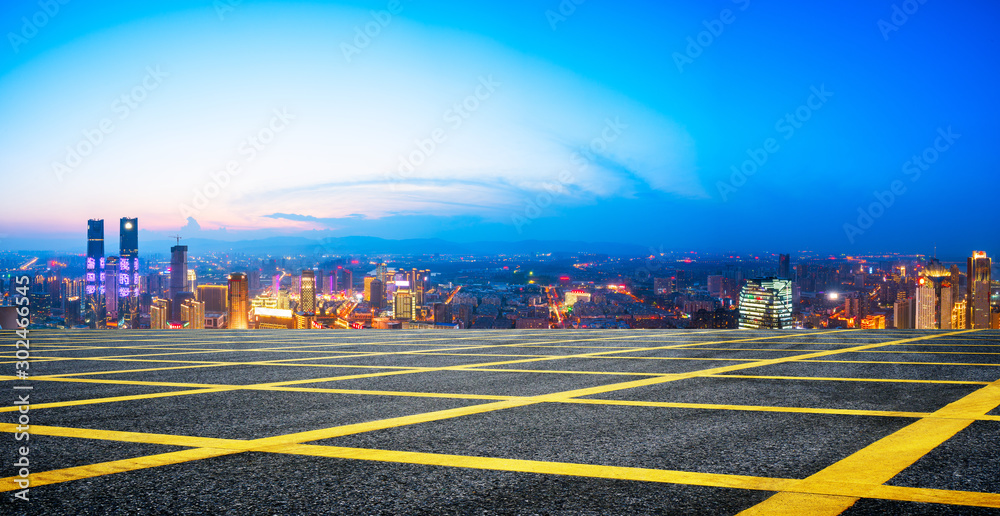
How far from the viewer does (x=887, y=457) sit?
300 centimetres

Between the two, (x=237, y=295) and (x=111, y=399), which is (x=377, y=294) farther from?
(x=111, y=399)

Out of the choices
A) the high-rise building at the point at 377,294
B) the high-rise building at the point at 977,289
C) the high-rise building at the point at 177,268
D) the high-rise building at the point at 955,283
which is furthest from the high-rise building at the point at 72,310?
the high-rise building at the point at 955,283

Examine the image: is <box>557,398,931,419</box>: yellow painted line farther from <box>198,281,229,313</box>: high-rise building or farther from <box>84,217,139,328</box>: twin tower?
<box>198,281,229,313</box>: high-rise building

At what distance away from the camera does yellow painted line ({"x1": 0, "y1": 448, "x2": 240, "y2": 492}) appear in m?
2.69

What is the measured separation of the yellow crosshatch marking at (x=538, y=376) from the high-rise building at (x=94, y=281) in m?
39.4

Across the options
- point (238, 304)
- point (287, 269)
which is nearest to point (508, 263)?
point (287, 269)

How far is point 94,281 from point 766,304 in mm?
56531

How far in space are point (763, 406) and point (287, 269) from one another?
82202 millimetres

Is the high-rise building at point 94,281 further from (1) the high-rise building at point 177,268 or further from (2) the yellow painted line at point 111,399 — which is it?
(2) the yellow painted line at point 111,399

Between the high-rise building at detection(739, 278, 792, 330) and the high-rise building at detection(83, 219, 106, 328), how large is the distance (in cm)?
4866

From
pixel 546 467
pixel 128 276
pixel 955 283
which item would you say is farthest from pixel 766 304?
pixel 128 276

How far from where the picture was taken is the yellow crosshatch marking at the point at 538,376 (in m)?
2.72

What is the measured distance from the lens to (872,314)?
1405 inches

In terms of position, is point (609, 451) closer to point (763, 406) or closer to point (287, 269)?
point (763, 406)
